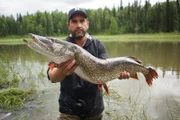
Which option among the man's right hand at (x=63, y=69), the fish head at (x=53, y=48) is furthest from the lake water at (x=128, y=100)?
the fish head at (x=53, y=48)

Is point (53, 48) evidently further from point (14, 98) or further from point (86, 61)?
point (14, 98)

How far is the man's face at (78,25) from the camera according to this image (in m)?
3.04

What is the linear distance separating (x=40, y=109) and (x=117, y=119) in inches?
81.5

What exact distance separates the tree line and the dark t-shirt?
163 ft

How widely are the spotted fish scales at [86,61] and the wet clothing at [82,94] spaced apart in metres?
0.28

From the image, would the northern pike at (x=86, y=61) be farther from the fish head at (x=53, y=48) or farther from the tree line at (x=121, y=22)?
the tree line at (x=121, y=22)

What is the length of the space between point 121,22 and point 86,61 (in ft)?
244

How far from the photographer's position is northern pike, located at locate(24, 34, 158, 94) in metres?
2.46

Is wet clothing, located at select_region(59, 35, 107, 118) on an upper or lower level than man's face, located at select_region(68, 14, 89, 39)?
lower

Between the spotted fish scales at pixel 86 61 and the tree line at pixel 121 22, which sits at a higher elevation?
the tree line at pixel 121 22

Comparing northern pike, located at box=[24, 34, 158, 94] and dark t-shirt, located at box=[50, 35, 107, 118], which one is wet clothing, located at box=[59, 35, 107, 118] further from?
northern pike, located at box=[24, 34, 158, 94]

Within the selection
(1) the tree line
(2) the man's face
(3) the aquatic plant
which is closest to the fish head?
(2) the man's face

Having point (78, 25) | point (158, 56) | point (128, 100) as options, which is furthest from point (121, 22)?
point (78, 25)

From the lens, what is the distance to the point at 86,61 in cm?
272
